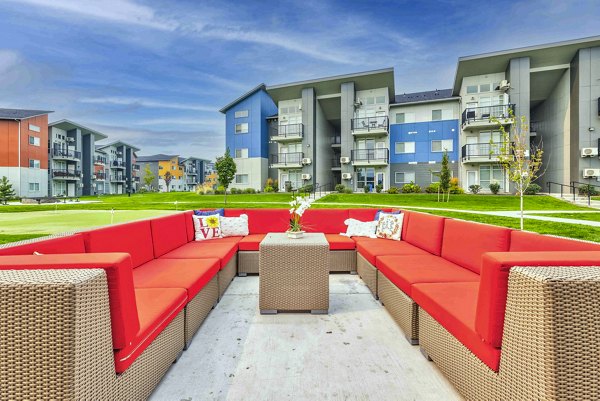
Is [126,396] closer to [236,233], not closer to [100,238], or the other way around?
[100,238]

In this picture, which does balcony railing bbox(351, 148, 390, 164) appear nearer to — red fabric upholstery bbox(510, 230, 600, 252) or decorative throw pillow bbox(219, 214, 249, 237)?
decorative throw pillow bbox(219, 214, 249, 237)

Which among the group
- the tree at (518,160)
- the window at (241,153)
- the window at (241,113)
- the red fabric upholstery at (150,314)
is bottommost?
the red fabric upholstery at (150,314)

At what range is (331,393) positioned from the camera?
1.97 meters

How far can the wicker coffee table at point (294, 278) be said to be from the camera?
10.8ft

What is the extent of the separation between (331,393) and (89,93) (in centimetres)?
3278

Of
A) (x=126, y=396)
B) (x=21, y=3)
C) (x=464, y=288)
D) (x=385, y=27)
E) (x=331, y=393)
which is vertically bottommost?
(x=331, y=393)

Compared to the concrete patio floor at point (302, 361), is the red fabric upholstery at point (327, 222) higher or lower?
higher

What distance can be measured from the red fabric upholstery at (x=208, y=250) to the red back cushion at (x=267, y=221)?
735 millimetres

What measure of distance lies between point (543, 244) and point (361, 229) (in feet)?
9.98

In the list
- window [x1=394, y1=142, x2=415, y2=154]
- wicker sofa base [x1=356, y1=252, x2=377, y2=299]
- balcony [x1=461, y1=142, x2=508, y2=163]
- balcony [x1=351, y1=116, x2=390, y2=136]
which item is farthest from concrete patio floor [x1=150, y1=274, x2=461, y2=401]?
window [x1=394, y1=142, x2=415, y2=154]

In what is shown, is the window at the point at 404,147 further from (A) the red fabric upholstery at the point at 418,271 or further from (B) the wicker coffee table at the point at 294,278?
(B) the wicker coffee table at the point at 294,278

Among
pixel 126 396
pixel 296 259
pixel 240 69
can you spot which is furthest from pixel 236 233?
pixel 240 69

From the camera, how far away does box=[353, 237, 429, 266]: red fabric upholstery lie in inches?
153

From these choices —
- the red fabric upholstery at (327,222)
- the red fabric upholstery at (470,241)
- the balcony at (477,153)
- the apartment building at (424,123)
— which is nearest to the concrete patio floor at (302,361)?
the red fabric upholstery at (470,241)
